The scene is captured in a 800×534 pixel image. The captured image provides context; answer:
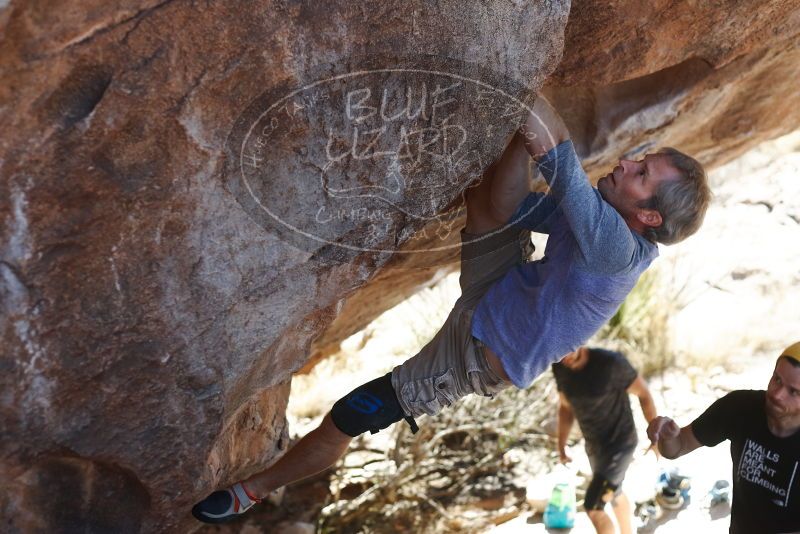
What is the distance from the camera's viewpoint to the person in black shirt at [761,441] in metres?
2.41

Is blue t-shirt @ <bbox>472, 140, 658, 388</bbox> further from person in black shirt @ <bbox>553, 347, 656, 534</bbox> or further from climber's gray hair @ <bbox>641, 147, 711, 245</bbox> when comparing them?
person in black shirt @ <bbox>553, 347, 656, 534</bbox>

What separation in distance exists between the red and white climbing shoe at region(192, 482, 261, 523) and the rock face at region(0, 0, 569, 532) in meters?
0.05

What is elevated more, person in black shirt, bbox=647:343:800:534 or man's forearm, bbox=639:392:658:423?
man's forearm, bbox=639:392:658:423

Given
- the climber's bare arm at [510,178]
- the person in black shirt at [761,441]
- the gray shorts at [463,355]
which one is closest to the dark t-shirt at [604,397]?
the person in black shirt at [761,441]

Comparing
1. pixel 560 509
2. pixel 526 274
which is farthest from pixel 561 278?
pixel 560 509

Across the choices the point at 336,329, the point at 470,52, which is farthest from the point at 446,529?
the point at 470,52

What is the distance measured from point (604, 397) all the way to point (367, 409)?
4.76 feet

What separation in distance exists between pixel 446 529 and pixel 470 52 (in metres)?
2.75

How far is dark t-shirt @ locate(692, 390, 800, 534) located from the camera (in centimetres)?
242

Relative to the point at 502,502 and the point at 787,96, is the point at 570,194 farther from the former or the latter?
the point at 502,502

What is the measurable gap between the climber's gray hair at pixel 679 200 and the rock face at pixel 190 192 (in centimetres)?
39

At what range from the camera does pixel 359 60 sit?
2012 millimetres

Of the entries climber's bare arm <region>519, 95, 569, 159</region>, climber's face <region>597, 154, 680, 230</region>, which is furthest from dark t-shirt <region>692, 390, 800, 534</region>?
climber's bare arm <region>519, 95, 569, 159</region>

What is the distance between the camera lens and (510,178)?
2.41 m
